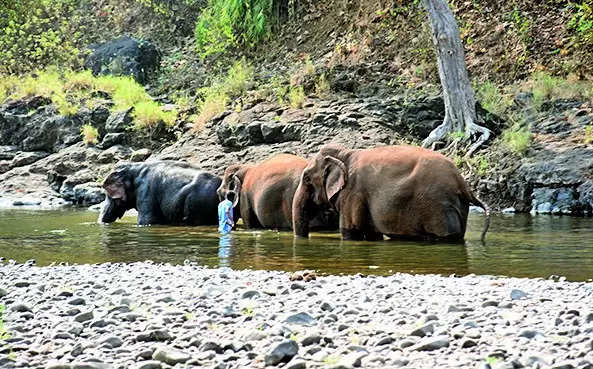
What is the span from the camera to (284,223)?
1231 cm

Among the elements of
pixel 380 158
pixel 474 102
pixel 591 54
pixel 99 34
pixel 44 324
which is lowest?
pixel 44 324

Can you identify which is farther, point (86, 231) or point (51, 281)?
point (86, 231)

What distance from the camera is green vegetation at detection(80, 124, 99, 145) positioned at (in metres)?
22.5

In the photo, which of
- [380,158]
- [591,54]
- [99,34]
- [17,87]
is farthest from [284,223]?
[99,34]

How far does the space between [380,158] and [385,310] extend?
5454 millimetres

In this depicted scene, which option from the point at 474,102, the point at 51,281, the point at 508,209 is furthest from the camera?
the point at 474,102

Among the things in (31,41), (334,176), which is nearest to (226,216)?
(334,176)

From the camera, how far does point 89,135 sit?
22609mm

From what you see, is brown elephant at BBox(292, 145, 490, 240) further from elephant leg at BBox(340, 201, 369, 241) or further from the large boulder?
the large boulder

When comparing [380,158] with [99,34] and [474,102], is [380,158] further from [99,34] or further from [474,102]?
[99,34]

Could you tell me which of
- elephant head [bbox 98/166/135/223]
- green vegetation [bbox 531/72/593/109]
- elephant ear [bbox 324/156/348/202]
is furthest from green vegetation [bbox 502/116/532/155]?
elephant head [bbox 98/166/135/223]

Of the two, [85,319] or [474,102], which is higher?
[474,102]

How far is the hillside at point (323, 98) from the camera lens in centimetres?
1538

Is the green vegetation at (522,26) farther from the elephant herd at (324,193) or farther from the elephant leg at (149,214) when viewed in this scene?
the elephant leg at (149,214)
